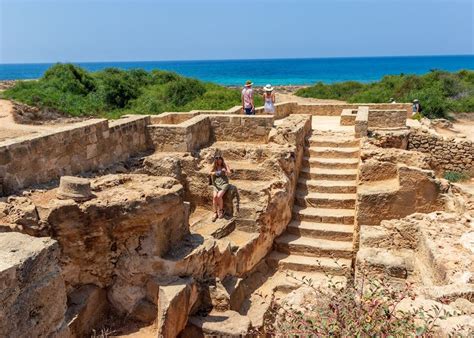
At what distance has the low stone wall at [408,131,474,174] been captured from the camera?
1313 centimetres

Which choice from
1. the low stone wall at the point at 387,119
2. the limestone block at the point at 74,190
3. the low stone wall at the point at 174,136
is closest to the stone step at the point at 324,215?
the low stone wall at the point at 174,136

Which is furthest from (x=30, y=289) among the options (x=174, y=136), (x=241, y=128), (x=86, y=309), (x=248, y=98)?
(x=248, y=98)

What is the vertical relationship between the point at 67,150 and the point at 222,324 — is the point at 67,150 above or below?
above

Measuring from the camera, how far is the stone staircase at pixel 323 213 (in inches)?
337

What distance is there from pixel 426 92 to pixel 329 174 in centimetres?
1395

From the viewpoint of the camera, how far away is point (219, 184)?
8562 mm

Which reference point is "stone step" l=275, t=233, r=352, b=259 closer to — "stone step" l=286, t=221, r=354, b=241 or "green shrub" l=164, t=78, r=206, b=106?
"stone step" l=286, t=221, r=354, b=241

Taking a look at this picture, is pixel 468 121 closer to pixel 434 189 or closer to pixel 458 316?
pixel 434 189

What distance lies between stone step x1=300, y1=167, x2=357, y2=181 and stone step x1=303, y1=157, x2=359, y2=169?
0.11 meters

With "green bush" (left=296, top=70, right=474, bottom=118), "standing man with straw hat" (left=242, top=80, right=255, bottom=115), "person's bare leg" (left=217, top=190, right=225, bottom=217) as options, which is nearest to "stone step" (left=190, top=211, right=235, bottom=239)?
"person's bare leg" (left=217, top=190, right=225, bottom=217)

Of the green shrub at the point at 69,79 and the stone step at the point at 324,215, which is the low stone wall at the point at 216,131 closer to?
the stone step at the point at 324,215

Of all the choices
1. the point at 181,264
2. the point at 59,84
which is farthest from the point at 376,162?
the point at 59,84

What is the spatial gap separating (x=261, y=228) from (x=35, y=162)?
13.0 feet

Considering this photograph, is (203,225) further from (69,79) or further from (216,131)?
(69,79)
